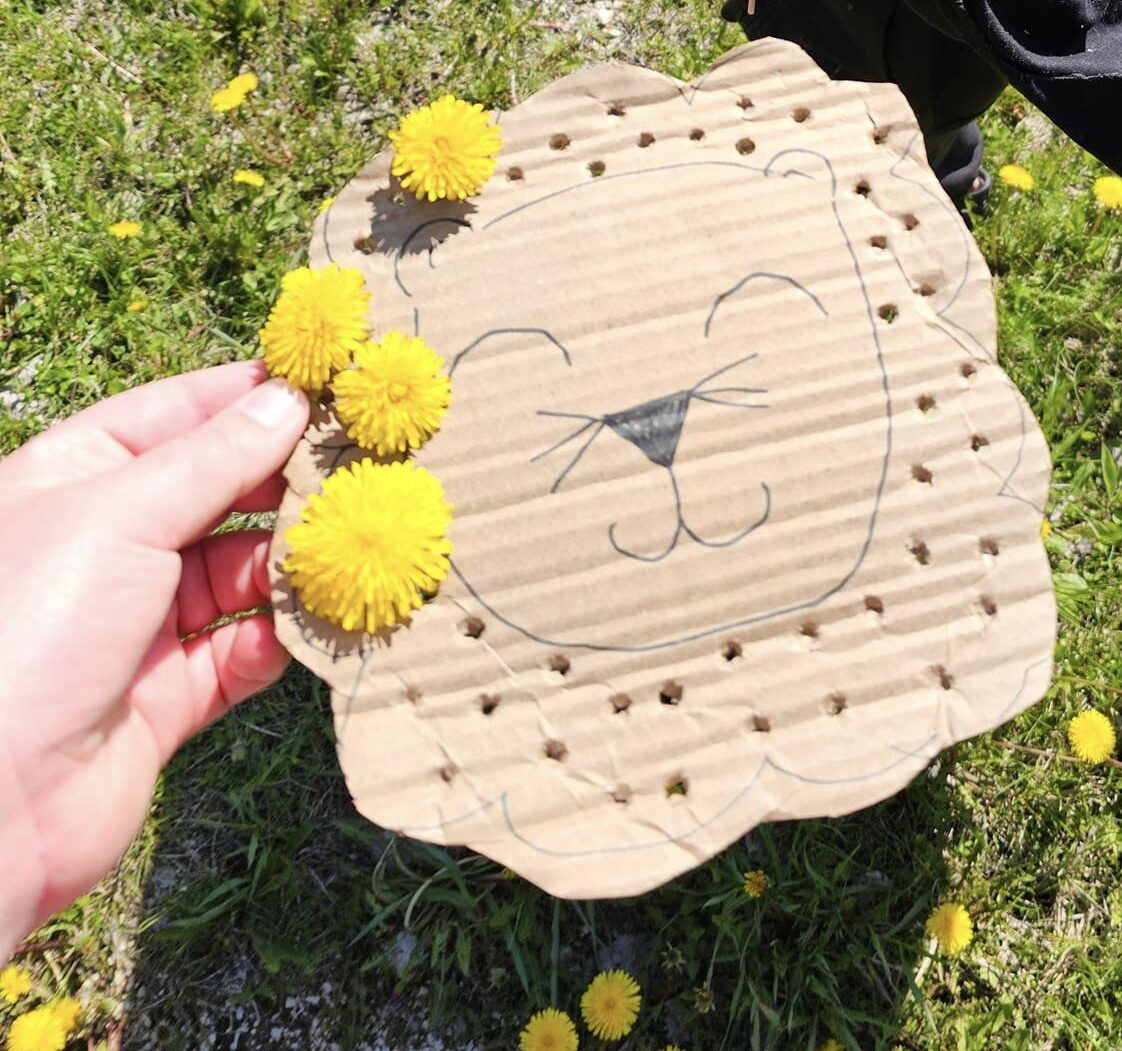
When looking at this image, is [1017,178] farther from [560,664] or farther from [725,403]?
[560,664]

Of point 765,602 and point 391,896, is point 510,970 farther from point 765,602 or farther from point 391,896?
point 765,602

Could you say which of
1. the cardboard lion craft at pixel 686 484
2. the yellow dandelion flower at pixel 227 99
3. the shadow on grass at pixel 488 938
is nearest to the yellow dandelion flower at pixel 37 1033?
the shadow on grass at pixel 488 938

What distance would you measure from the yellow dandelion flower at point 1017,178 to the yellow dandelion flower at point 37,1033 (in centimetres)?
261

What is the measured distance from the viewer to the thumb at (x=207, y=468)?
3.94ft

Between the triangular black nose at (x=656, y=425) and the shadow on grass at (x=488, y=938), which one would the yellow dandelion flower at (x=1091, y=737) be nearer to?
the shadow on grass at (x=488, y=938)

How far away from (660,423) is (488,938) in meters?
1.09

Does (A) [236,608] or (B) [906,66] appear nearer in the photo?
(A) [236,608]

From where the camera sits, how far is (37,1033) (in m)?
1.65

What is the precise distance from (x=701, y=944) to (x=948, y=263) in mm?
1238

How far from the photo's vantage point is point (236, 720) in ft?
6.15

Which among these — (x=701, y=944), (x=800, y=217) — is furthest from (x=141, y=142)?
(x=701, y=944)

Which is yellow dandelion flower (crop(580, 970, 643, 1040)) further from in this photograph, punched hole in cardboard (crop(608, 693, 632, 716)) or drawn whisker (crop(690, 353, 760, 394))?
drawn whisker (crop(690, 353, 760, 394))

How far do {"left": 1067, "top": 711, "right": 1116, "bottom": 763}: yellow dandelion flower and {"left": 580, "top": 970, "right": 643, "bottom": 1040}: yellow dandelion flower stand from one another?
93 centimetres

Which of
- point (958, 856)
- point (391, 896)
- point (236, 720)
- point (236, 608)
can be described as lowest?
point (958, 856)
